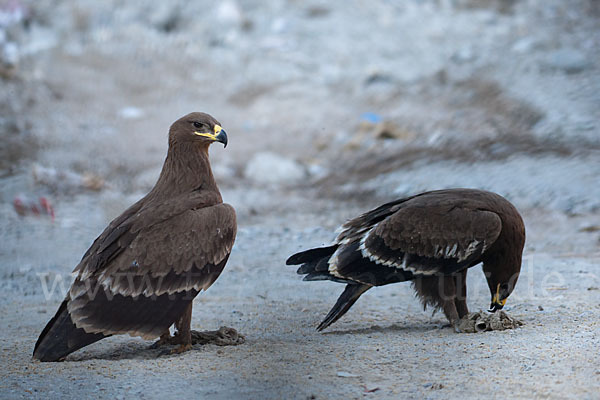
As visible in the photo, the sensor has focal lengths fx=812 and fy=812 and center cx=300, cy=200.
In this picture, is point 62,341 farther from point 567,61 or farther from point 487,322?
point 567,61

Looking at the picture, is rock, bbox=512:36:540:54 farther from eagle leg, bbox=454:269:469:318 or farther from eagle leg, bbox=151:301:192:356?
eagle leg, bbox=151:301:192:356

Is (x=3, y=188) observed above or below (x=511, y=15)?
below

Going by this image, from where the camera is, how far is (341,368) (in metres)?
3.73

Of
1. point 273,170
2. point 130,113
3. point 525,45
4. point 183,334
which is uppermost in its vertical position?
point 525,45

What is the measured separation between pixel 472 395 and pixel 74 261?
13.7 feet

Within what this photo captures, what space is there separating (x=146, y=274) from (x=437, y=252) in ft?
5.19

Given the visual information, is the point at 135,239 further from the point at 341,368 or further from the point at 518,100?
the point at 518,100

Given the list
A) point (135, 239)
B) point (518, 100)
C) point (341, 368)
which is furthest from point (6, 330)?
point (518, 100)

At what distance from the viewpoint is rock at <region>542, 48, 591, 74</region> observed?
10.3 meters

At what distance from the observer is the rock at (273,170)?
9609 millimetres

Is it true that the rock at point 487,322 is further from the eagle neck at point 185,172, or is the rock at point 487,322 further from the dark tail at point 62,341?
the dark tail at point 62,341

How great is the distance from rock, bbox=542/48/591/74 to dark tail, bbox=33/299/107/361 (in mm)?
7961

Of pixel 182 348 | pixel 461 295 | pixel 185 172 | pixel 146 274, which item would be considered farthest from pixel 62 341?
pixel 461 295

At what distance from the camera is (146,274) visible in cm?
415
